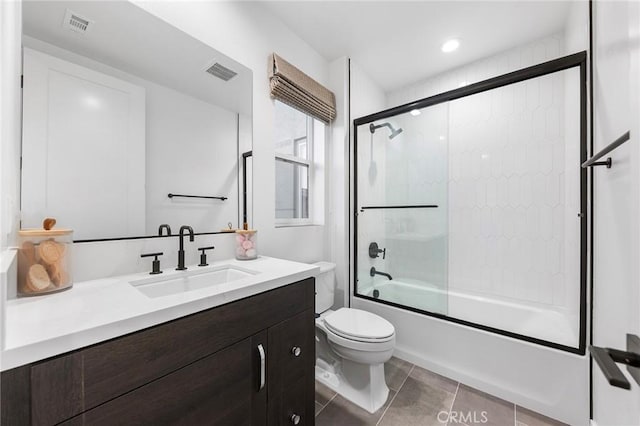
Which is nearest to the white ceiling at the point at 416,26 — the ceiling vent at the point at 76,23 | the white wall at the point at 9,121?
the ceiling vent at the point at 76,23

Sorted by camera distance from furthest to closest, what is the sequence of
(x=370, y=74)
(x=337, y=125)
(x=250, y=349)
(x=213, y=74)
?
(x=370, y=74), (x=337, y=125), (x=213, y=74), (x=250, y=349)

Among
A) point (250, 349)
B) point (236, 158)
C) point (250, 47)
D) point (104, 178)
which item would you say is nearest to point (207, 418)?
point (250, 349)

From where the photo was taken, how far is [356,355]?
4.67ft

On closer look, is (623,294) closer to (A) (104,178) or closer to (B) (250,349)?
(B) (250,349)

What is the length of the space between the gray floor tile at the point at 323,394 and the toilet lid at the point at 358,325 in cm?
40

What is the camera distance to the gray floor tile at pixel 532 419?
4.26ft

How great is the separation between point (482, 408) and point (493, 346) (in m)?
0.35

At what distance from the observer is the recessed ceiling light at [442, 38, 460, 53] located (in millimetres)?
1924

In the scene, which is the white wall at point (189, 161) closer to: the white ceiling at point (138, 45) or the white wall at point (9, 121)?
the white ceiling at point (138, 45)

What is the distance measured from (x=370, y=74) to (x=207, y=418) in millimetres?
2725

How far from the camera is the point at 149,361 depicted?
2.03ft

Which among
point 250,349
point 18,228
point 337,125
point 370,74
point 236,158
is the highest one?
point 370,74

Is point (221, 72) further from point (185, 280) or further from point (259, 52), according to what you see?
point (185, 280)

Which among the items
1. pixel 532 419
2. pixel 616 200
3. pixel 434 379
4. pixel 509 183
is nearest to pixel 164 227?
pixel 616 200
